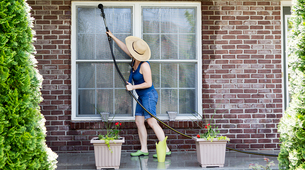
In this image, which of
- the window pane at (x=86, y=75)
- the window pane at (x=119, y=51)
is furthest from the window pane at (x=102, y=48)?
the window pane at (x=86, y=75)

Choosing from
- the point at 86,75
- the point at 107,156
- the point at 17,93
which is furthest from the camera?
the point at 86,75

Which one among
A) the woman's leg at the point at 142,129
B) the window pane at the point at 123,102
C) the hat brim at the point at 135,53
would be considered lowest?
the woman's leg at the point at 142,129

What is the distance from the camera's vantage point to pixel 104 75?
179 inches

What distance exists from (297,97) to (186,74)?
6.99 feet

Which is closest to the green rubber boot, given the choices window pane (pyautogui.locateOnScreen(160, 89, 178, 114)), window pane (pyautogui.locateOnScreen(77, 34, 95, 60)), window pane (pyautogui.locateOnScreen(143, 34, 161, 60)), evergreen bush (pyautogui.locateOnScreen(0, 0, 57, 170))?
window pane (pyautogui.locateOnScreen(160, 89, 178, 114))

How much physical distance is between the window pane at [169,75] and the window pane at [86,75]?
1.15 m

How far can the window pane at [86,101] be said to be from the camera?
4551 millimetres

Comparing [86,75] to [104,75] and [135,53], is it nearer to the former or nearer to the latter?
[104,75]

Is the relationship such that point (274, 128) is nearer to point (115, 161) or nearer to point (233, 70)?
point (233, 70)

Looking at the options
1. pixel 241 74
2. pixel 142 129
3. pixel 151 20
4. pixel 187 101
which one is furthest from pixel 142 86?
pixel 241 74

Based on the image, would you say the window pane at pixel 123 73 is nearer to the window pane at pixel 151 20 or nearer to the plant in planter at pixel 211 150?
the window pane at pixel 151 20

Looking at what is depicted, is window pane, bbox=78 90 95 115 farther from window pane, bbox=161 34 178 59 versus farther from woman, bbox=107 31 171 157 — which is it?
window pane, bbox=161 34 178 59

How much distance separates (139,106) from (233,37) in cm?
195

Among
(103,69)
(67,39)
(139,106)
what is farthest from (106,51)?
(139,106)
